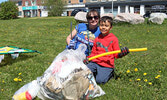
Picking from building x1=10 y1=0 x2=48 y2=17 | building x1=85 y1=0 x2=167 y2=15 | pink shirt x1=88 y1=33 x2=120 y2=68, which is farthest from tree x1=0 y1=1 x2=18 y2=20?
building x1=10 y1=0 x2=48 y2=17

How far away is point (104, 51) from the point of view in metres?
3.65

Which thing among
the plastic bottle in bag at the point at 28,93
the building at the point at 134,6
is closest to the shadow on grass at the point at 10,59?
the plastic bottle in bag at the point at 28,93

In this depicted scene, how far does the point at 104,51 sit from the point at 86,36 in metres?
0.66

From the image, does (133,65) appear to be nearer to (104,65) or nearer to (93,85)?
(104,65)

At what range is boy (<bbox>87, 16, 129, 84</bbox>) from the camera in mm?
3547

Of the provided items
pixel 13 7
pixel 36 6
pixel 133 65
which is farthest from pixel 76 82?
pixel 36 6

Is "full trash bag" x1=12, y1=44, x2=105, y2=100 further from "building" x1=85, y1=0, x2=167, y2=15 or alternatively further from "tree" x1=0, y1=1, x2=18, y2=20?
"building" x1=85, y1=0, x2=167, y2=15

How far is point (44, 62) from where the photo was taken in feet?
16.4

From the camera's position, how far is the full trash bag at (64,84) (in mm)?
2654

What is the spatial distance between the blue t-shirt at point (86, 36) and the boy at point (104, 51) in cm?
29

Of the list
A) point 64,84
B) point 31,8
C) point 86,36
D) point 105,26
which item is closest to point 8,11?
point 86,36

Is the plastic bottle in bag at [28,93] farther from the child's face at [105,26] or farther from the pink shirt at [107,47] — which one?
the child's face at [105,26]

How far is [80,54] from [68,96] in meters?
0.88

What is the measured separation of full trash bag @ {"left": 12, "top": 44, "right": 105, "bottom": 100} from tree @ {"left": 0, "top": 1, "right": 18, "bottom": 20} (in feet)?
82.6
